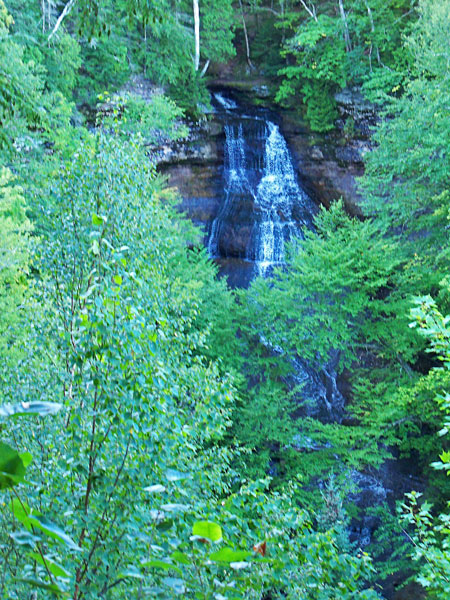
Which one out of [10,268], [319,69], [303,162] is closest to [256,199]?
[303,162]

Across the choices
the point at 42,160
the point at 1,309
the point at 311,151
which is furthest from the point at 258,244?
the point at 1,309

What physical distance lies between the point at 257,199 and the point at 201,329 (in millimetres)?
9524

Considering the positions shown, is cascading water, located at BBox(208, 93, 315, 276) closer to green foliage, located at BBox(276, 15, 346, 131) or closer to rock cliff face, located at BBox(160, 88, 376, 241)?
rock cliff face, located at BBox(160, 88, 376, 241)

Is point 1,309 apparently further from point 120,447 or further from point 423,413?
point 423,413

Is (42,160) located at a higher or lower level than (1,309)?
higher

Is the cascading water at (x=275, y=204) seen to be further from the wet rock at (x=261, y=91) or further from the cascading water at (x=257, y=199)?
the wet rock at (x=261, y=91)

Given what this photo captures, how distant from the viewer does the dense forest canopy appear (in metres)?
2.55

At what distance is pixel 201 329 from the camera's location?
37.1ft

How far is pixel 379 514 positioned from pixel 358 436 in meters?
2.01

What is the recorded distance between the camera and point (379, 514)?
1125cm

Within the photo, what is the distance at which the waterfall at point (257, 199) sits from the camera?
1842 centimetres

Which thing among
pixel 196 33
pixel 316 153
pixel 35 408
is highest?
pixel 196 33

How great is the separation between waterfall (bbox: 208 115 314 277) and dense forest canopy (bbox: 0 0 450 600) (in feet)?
5.72

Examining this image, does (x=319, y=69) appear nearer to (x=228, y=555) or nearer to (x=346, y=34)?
(x=346, y=34)
